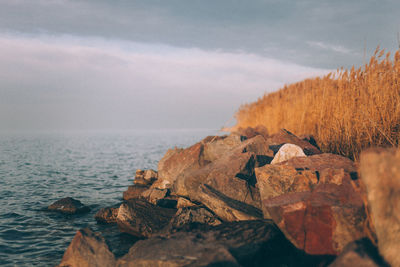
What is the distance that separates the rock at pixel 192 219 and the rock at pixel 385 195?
203 centimetres

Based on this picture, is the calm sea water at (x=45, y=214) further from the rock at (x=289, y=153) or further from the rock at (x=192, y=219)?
the rock at (x=289, y=153)

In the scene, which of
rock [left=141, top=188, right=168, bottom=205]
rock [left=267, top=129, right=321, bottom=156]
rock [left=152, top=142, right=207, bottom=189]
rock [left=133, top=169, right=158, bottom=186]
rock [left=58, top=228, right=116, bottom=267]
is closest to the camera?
rock [left=58, top=228, right=116, bottom=267]

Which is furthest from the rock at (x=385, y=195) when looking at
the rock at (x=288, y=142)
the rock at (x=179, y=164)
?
the rock at (x=179, y=164)

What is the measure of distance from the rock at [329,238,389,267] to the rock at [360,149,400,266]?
0.23ft

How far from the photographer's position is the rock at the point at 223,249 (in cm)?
250

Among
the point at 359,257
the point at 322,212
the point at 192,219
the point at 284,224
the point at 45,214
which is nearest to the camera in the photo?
the point at 359,257

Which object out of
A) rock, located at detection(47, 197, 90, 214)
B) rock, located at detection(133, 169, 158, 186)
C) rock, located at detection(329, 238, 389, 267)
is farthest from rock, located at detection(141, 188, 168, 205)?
rock, located at detection(329, 238, 389, 267)

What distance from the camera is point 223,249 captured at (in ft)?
7.96

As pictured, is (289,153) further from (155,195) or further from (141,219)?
(155,195)

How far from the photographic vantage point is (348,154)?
4637 mm

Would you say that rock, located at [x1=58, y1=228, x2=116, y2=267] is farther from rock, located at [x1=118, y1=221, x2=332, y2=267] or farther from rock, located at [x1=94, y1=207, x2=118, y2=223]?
rock, located at [x1=94, y1=207, x2=118, y2=223]

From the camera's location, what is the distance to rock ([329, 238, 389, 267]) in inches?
73.2

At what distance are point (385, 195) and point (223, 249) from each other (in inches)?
53.7

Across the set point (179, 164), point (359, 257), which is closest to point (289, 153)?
point (359, 257)
